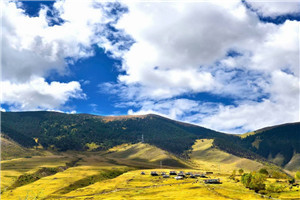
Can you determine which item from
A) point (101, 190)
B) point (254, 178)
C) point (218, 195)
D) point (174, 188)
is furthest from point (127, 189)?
point (254, 178)

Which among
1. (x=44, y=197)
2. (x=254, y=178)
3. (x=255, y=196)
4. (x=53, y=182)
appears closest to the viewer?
(x=255, y=196)

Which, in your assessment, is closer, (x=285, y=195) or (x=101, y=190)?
(x=285, y=195)

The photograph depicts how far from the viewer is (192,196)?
12319 centimetres

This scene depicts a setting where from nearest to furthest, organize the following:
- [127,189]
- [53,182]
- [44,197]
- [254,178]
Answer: [254,178]
[44,197]
[127,189]
[53,182]

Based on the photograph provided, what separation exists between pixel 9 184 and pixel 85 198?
98.3 meters

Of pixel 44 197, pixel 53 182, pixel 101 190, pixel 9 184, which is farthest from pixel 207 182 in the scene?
pixel 9 184

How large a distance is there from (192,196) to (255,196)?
1148 inches

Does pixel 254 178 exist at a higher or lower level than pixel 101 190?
higher

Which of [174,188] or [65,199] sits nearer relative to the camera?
[65,199]

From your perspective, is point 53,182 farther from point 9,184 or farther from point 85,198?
point 85,198

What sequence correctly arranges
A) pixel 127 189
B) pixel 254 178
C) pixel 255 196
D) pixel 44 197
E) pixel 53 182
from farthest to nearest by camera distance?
pixel 53 182
pixel 127 189
pixel 44 197
pixel 254 178
pixel 255 196

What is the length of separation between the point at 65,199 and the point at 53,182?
61212 mm

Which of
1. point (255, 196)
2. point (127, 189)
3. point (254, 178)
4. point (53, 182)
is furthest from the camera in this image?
point (53, 182)

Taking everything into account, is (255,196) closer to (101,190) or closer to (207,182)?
(207,182)
